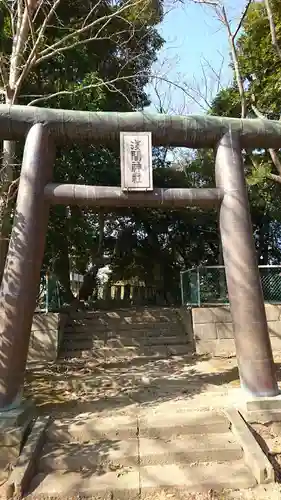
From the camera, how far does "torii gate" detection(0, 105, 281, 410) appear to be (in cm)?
462

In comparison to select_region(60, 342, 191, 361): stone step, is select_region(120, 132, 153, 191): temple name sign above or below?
above

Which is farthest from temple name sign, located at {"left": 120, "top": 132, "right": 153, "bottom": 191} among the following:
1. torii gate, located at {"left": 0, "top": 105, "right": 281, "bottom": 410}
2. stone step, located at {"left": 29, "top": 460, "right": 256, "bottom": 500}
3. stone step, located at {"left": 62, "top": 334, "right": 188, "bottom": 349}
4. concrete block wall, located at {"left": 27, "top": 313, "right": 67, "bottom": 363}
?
stone step, located at {"left": 62, "top": 334, "right": 188, "bottom": 349}

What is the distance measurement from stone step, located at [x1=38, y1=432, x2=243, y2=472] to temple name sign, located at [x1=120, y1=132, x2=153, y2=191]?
337 cm

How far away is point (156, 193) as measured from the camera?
17.0 ft

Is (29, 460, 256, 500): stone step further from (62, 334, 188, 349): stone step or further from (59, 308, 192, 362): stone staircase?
(62, 334, 188, 349): stone step

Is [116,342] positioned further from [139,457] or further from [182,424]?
[139,457]

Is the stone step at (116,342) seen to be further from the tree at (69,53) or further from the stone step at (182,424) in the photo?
the stone step at (182,424)

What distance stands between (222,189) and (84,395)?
4042 millimetres

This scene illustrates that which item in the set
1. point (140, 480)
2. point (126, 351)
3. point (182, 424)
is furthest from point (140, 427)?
point (126, 351)

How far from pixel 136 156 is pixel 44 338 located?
531 centimetres

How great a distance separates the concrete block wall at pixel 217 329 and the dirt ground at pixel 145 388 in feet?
1.20

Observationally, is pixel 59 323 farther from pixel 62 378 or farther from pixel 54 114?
pixel 54 114

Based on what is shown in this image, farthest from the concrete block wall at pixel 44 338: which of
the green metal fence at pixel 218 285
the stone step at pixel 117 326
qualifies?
the green metal fence at pixel 218 285

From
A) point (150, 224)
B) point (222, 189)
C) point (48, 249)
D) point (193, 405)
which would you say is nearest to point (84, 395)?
point (193, 405)
